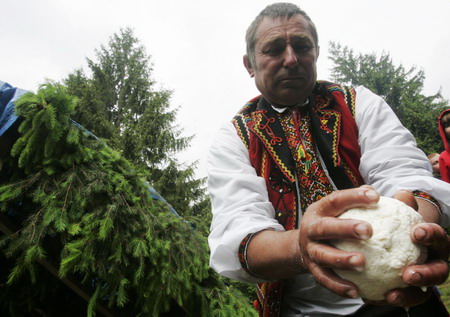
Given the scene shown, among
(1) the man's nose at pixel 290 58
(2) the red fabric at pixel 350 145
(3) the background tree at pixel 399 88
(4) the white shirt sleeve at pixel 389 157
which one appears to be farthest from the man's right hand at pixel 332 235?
(3) the background tree at pixel 399 88

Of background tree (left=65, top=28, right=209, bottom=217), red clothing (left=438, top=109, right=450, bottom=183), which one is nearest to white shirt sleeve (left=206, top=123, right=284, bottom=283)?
red clothing (left=438, top=109, right=450, bottom=183)

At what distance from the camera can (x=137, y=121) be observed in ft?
41.5

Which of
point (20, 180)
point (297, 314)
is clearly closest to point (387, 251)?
point (297, 314)

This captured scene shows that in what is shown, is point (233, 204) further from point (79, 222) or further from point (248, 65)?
point (79, 222)

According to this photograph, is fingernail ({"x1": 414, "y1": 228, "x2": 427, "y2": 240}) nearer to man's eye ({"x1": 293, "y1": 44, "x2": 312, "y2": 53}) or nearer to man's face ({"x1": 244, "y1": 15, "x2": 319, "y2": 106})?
man's face ({"x1": 244, "y1": 15, "x2": 319, "y2": 106})

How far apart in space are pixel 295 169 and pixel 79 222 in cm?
188

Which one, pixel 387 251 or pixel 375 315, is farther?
pixel 375 315

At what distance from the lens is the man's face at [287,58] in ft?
5.25

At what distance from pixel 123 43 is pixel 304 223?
17.3m

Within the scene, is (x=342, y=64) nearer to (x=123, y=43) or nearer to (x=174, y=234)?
(x=123, y=43)

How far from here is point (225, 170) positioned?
59.6 inches

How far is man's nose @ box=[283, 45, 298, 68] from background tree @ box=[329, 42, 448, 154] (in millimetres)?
18466

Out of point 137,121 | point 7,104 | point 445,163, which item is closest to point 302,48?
point 7,104

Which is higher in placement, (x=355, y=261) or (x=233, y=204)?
(x=233, y=204)
